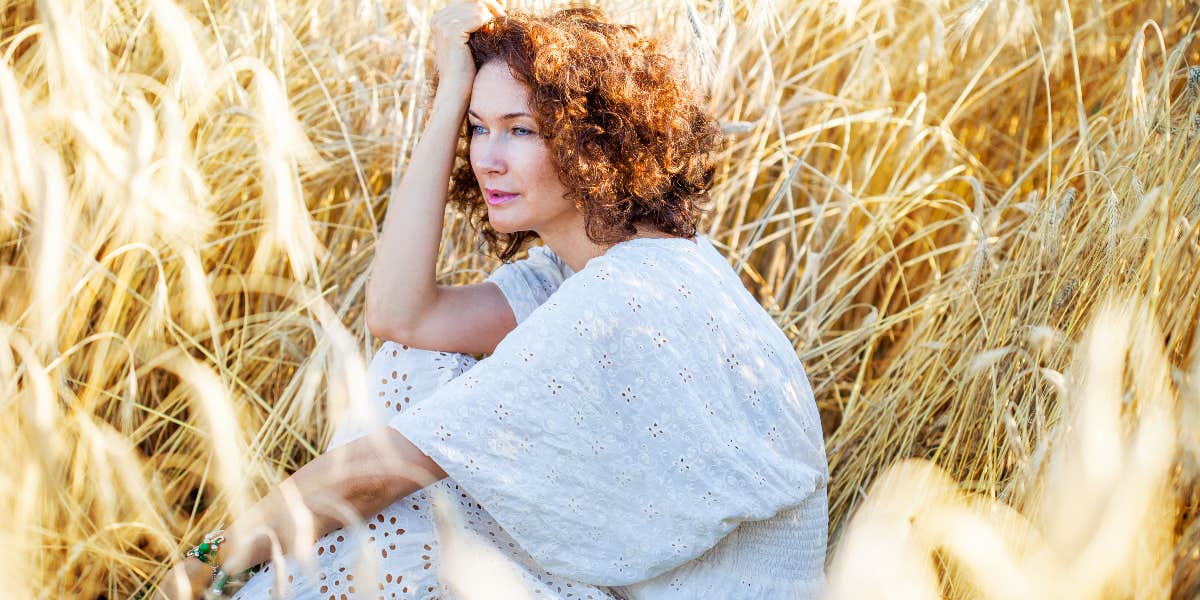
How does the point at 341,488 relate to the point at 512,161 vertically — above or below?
below

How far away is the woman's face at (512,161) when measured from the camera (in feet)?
5.31

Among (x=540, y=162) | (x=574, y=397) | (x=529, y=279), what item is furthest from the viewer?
(x=529, y=279)

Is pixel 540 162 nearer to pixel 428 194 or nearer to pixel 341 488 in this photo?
pixel 428 194

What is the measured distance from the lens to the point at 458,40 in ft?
5.54

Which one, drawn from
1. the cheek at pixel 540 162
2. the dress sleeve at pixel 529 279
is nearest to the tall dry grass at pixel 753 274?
the dress sleeve at pixel 529 279

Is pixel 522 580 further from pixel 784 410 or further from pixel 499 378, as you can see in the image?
pixel 784 410

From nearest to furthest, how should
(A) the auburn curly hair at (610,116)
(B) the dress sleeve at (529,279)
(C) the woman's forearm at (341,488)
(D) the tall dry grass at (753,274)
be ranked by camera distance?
1. (D) the tall dry grass at (753,274)
2. (C) the woman's forearm at (341,488)
3. (A) the auburn curly hair at (610,116)
4. (B) the dress sleeve at (529,279)

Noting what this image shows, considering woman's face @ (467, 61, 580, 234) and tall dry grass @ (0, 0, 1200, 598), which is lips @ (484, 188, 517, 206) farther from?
tall dry grass @ (0, 0, 1200, 598)

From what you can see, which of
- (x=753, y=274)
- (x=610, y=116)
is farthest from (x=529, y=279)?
(x=753, y=274)

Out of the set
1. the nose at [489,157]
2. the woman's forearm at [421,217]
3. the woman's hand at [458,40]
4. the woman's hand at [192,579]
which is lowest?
the woman's hand at [192,579]

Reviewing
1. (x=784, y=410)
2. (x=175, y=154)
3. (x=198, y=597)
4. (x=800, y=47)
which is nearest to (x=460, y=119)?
(x=175, y=154)

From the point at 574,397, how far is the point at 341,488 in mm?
328

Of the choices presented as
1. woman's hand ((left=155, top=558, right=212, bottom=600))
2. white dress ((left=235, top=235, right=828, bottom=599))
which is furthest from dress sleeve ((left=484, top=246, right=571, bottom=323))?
woman's hand ((left=155, top=558, right=212, bottom=600))

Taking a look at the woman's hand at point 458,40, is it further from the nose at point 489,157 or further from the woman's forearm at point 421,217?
the nose at point 489,157
